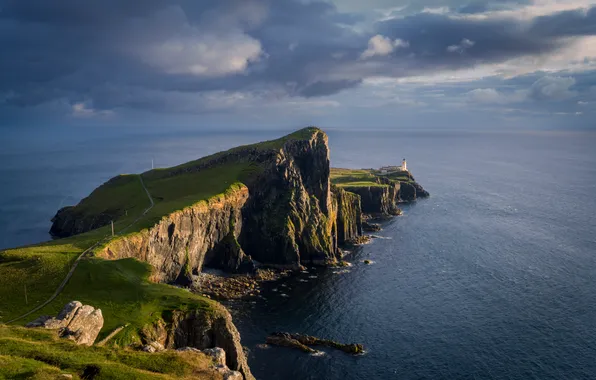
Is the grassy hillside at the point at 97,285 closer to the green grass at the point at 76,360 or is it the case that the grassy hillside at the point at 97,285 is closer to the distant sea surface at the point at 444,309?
the green grass at the point at 76,360

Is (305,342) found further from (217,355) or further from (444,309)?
(217,355)

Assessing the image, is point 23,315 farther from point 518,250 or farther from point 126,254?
point 518,250

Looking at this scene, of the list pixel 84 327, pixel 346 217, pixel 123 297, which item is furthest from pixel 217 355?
pixel 346 217

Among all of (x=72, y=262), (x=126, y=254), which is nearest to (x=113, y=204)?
(x=126, y=254)

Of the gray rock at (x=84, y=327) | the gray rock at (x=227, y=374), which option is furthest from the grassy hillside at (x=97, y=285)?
the gray rock at (x=227, y=374)

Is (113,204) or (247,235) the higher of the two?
(113,204)
